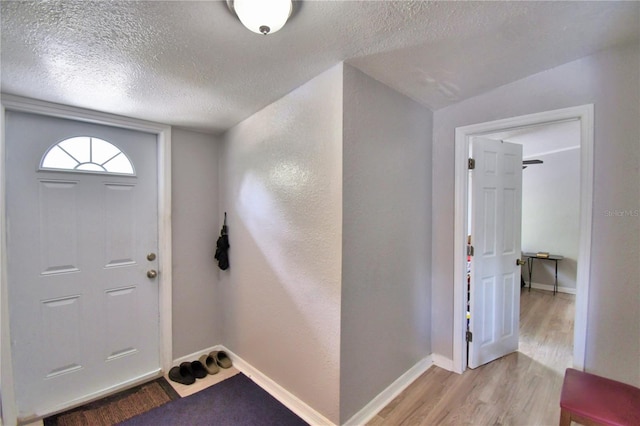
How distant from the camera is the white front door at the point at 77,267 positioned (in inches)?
70.0

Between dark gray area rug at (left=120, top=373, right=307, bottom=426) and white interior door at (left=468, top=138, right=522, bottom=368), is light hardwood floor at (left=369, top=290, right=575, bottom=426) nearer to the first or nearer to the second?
white interior door at (left=468, top=138, right=522, bottom=368)

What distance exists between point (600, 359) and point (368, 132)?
1940 millimetres

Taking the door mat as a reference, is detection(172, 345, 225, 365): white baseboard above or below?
above

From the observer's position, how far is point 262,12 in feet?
3.42

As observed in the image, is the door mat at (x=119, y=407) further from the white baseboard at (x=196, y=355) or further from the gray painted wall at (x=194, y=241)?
the gray painted wall at (x=194, y=241)

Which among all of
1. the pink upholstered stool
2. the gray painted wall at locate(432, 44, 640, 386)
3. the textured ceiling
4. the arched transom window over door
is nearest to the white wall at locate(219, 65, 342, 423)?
the textured ceiling

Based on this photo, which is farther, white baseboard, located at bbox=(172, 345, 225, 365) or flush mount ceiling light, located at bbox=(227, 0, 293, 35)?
white baseboard, located at bbox=(172, 345, 225, 365)

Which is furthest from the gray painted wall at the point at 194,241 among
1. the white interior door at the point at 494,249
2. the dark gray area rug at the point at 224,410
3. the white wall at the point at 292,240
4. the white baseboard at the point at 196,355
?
Answer: the white interior door at the point at 494,249

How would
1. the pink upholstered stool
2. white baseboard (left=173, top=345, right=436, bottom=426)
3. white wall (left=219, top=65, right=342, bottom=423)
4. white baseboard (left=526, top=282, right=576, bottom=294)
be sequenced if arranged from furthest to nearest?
white baseboard (left=526, top=282, right=576, bottom=294) < white baseboard (left=173, top=345, right=436, bottom=426) < white wall (left=219, top=65, right=342, bottom=423) < the pink upholstered stool

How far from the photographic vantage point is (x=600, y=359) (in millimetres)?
1575

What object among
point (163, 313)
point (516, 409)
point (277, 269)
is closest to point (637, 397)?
point (516, 409)

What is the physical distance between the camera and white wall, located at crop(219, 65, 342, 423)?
5.22 ft

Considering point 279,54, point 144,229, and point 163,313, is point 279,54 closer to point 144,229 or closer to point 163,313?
point 144,229

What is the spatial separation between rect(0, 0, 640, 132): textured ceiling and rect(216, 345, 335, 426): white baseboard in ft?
6.95
